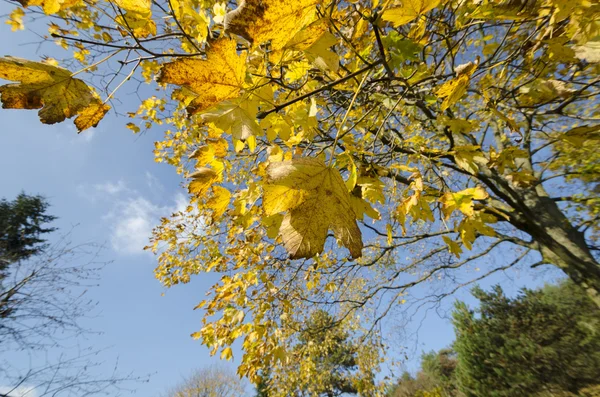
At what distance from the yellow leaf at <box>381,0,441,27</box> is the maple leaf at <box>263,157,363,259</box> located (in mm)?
377

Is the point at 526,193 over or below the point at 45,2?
over

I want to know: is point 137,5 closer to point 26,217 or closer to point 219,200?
point 219,200

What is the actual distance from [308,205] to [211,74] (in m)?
0.35

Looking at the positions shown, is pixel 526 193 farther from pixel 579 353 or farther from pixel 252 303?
pixel 579 353

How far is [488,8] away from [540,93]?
78 cm

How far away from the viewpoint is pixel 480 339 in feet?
33.9

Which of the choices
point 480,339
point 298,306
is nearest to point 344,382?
point 480,339

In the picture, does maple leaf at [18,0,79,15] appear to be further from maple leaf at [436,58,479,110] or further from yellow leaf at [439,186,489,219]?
yellow leaf at [439,186,489,219]

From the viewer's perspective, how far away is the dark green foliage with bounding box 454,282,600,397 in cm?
875

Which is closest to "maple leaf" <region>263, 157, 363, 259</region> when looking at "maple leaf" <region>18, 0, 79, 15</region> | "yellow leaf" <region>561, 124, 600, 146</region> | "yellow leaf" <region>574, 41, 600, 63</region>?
"maple leaf" <region>18, 0, 79, 15</region>

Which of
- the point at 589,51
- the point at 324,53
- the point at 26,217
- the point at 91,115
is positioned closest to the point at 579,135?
the point at 589,51

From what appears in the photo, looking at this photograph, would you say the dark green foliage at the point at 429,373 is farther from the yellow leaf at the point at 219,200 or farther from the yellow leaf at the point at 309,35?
the yellow leaf at the point at 309,35

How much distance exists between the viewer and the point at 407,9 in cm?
64

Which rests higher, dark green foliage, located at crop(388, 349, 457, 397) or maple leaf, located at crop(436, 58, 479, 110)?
dark green foliage, located at crop(388, 349, 457, 397)
